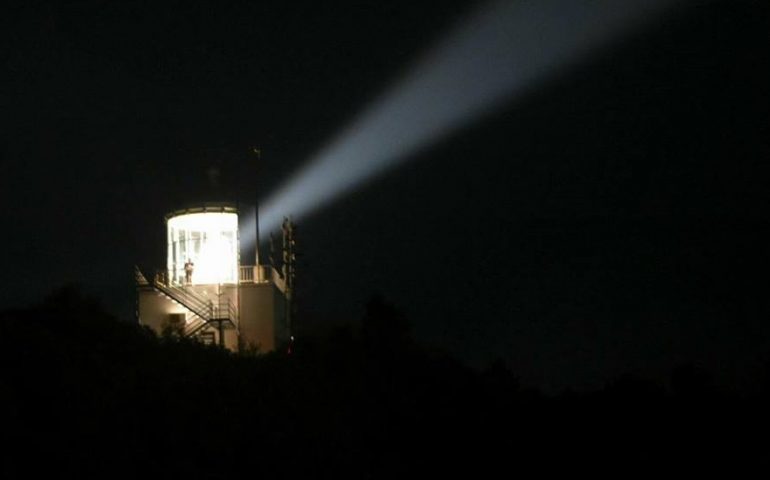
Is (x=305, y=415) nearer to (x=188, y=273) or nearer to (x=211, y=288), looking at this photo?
(x=211, y=288)

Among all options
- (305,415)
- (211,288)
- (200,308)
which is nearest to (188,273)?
(211,288)

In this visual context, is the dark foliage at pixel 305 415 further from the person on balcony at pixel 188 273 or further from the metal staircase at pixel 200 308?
the person on balcony at pixel 188 273

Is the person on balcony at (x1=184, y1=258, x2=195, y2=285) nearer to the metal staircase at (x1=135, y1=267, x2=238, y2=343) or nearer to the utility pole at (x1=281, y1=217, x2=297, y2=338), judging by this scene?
the metal staircase at (x1=135, y1=267, x2=238, y2=343)

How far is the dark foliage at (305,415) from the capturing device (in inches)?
621

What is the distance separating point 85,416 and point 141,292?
1918 centimetres

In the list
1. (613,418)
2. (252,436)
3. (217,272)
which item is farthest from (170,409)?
(217,272)

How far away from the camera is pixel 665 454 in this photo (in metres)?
23.9

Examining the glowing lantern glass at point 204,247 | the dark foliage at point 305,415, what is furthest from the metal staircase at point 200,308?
the dark foliage at point 305,415

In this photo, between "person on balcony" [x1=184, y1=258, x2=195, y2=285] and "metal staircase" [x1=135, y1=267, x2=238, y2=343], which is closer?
"metal staircase" [x1=135, y1=267, x2=238, y2=343]

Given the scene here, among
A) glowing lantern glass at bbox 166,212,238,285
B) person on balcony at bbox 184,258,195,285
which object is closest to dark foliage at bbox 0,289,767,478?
glowing lantern glass at bbox 166,212,238,285

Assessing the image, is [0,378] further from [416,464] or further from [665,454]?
[665,454]

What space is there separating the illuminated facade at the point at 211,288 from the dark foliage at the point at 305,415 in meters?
3.36

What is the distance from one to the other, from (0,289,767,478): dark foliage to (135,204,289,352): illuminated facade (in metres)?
3.36

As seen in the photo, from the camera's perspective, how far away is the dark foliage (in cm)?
1577
